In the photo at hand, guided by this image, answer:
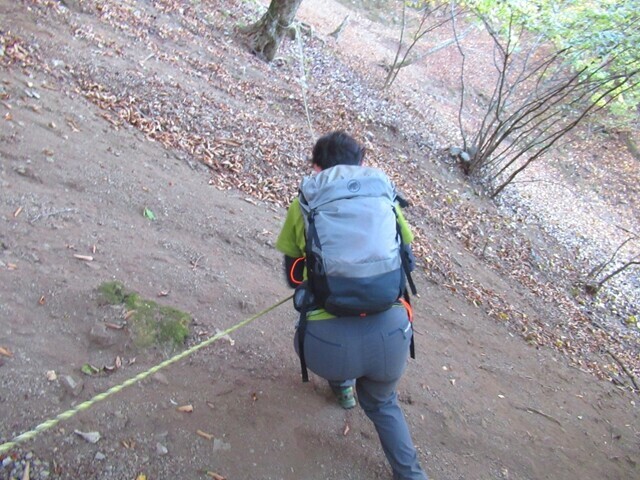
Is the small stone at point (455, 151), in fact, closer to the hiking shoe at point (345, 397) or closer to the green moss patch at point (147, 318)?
the hiking shoe at point (345, 397)

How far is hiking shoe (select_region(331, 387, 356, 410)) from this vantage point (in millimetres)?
3535

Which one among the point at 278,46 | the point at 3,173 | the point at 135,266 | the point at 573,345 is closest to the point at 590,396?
the point at 573,345

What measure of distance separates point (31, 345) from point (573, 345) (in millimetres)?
6645

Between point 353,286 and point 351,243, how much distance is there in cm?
21

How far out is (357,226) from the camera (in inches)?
100.0

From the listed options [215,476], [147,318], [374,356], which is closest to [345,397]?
[374,356]

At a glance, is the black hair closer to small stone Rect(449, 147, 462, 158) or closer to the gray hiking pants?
the gray hiking pants

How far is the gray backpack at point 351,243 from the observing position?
99.1 inches

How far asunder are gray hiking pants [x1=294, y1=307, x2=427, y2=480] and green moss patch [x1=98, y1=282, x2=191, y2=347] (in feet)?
3.77

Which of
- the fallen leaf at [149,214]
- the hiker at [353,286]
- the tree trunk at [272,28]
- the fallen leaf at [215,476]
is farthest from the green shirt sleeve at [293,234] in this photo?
the tree trunk at [272,28]

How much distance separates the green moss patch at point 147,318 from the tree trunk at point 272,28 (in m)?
8.00

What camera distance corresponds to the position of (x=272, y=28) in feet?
34.2

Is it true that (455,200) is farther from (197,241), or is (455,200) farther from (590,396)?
Answer: (197,241)

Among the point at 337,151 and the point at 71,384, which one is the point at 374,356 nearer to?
the point at 337,151
